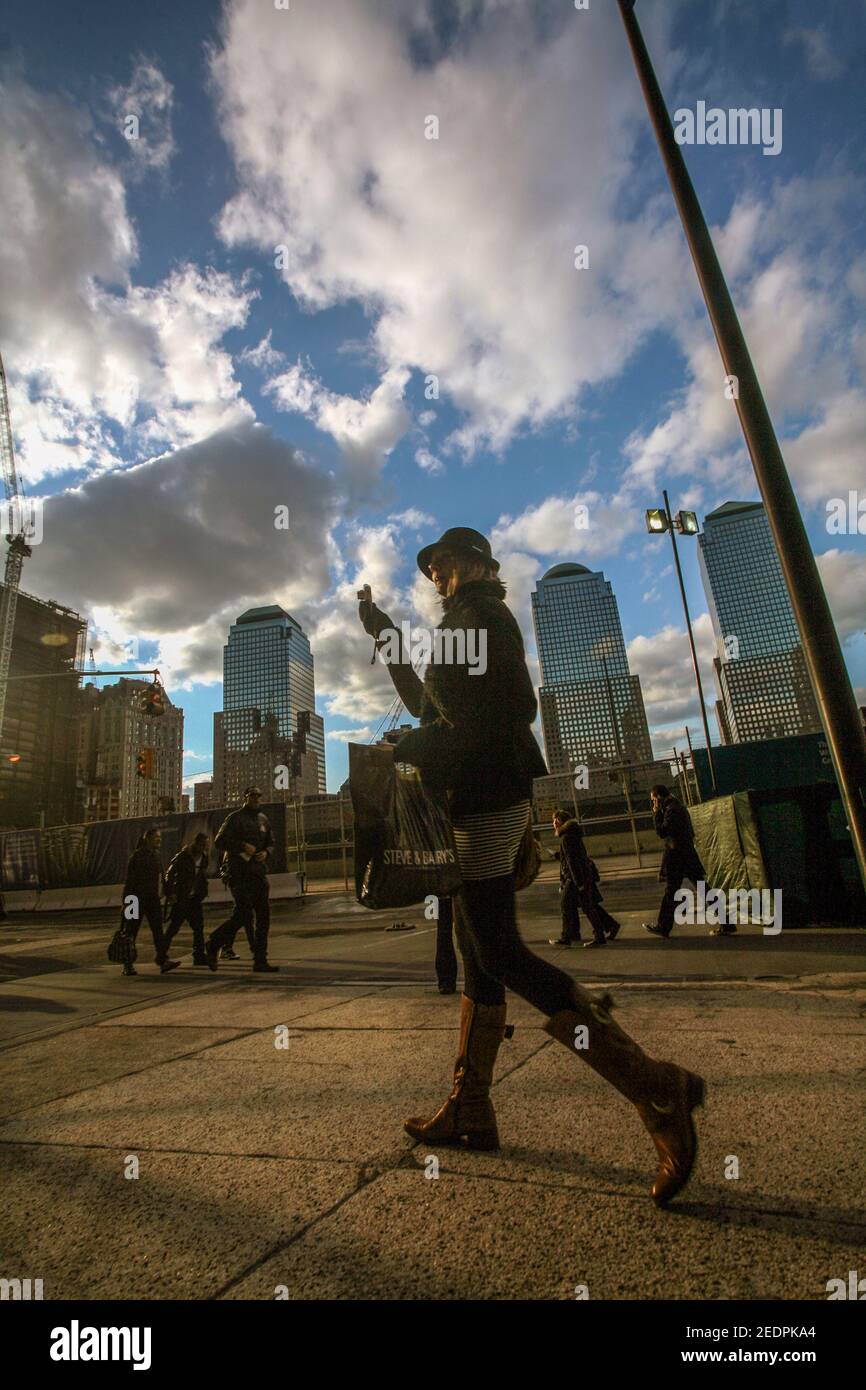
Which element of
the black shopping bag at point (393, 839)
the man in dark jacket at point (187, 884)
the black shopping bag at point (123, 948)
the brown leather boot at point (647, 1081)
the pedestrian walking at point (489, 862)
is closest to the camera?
the brown leather boot at point (647, 1081)

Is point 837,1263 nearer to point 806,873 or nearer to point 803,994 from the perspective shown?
point 803,994

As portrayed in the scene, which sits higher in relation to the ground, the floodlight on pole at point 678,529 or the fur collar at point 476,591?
the floodlight on pole at point 678,529

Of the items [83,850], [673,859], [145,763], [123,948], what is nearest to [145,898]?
[123,948]

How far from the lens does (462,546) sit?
100.0 inches

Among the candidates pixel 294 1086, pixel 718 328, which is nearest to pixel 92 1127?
pixel 294 1086

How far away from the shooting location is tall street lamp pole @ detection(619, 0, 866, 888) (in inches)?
96.5

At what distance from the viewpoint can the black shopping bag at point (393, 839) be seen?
10.8ft

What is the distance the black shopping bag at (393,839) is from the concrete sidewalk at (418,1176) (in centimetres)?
75

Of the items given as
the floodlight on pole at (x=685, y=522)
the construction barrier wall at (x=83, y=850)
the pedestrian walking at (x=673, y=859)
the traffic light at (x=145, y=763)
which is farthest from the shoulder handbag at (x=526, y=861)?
the floodlight on pole at (x=685, y=522)

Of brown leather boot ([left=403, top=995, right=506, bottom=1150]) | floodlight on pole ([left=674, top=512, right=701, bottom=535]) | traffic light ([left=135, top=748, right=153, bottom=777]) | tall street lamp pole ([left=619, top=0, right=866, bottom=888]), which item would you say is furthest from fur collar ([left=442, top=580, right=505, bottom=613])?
floodlight on pole ([left=674, top=512, right=701, bottom=535])

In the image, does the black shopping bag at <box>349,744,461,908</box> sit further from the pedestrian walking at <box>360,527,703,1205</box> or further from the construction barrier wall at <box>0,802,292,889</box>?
the construction barrier wall at <box>0,802,292,889</box>

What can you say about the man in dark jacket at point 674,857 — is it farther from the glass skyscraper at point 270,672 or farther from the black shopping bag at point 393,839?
the glass skyscraper at point 270,672

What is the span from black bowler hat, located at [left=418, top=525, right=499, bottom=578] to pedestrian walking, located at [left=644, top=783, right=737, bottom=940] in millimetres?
5614
